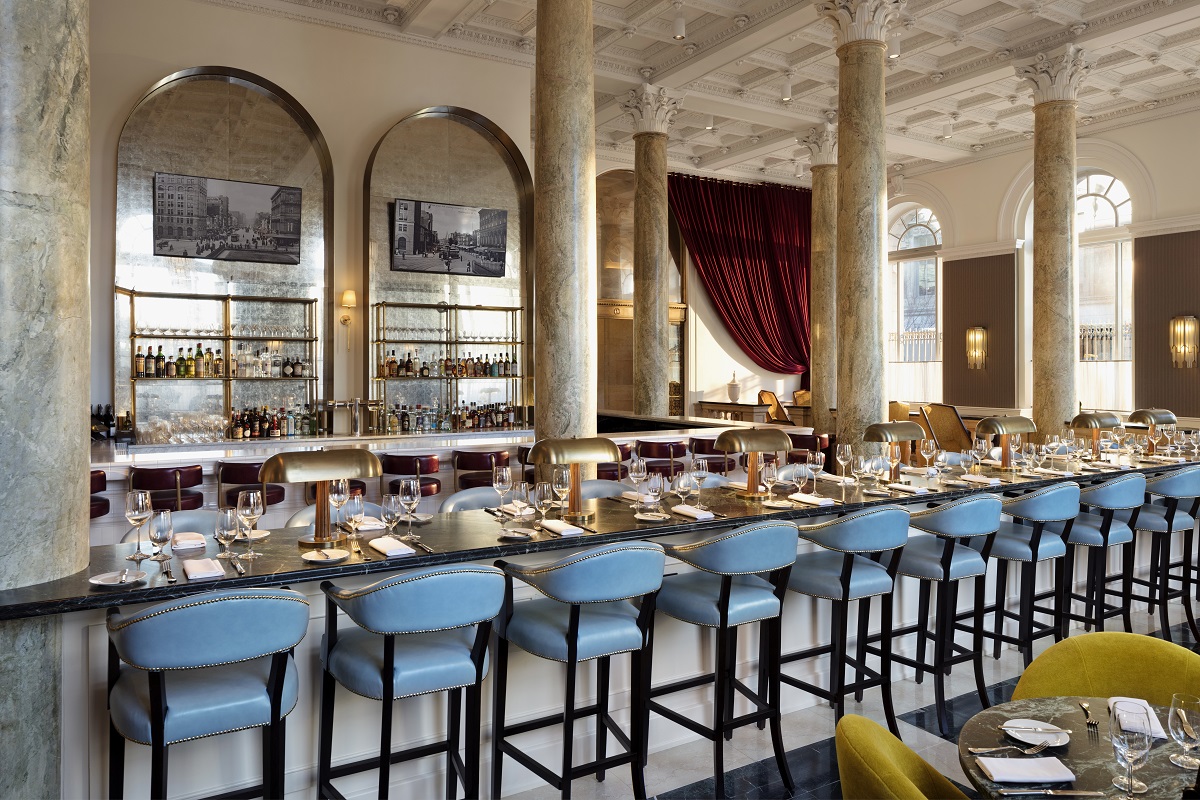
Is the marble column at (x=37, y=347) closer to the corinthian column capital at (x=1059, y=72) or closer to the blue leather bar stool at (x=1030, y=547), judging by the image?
the blue leather bar stool at (x=1030, y=547)

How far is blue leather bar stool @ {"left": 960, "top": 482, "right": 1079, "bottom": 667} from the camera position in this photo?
4.54 metres

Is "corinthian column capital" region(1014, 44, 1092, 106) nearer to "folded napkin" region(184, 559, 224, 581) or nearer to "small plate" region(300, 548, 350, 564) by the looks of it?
"small plate" region(300, 548, 350, 564)

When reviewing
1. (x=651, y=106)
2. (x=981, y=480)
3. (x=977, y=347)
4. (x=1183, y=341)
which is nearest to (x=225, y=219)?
(x=651, y=106)

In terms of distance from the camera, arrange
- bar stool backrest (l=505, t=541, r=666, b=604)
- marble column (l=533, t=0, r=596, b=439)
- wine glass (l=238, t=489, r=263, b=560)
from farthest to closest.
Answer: marble column (l=533, t=0, r=596, b=439)
wine glass (l=238, t=489, r=263, b=560)
bar stool backrest (l=505, t=541, r=666, b=604)

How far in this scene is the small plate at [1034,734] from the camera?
2.00 meters

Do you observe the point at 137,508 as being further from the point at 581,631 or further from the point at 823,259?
the point at 823,259

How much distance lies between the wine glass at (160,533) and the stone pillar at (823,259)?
36.8ft

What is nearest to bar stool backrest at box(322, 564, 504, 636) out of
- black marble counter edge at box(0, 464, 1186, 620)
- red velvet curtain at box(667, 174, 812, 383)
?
black marble counter edge at box(0, 464, 1186, 620)

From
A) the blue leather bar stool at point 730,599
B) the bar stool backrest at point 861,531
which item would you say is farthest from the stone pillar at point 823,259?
the blue leather bar stool at point 730,599

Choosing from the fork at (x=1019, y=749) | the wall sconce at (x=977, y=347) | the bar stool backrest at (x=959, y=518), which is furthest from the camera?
the wall sconce at (x=977, y=347)

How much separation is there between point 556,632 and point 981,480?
3.14m

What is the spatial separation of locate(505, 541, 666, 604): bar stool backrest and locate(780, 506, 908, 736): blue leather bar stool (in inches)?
38.7

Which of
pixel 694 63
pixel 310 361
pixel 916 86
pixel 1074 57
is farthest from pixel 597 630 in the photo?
pixel 916 86

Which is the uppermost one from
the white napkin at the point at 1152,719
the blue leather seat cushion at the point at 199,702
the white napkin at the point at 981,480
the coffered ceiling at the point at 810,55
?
the coffered ceiling at the point at 810,55
